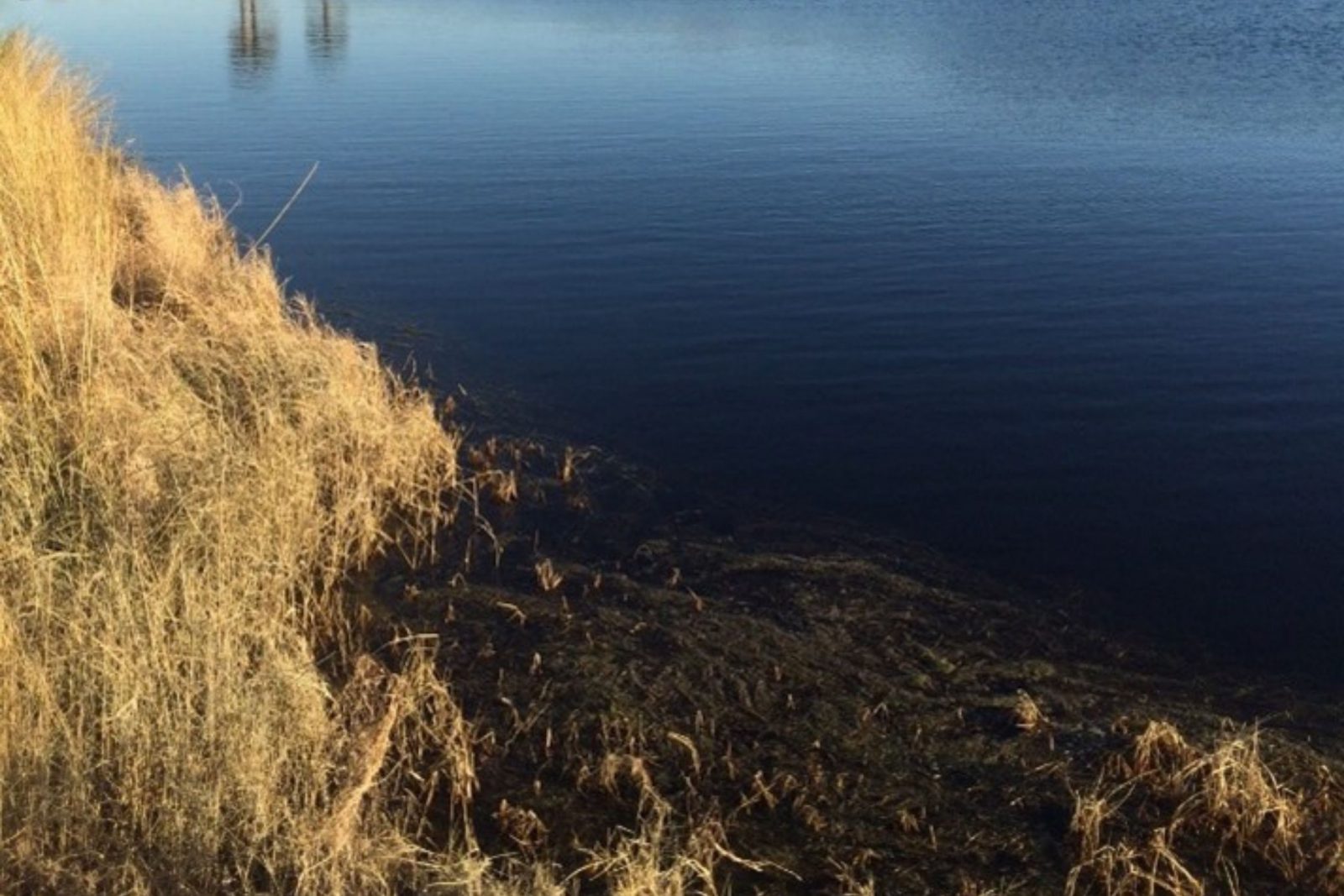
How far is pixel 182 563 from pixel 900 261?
1046 centimetres

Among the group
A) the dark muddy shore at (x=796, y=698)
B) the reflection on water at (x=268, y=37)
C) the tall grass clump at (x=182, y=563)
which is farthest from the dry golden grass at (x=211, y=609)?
the reflection on water at (x=268, y=37)

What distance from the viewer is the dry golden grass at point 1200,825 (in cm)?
544

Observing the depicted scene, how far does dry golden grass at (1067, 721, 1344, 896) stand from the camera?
214 inches

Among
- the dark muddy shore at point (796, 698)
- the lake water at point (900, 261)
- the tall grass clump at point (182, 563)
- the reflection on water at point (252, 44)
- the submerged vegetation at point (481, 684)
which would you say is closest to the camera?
the tall grass clump at point (182, 563)

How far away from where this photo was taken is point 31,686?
5.16 meters

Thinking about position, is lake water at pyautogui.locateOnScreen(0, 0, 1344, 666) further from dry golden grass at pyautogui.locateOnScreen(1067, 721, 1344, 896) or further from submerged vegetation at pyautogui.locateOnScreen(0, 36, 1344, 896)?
dry golden grass at pyautogui.locateOnScreen(1067, 721, 1344, 896)

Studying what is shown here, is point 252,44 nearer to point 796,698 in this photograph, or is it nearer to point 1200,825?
point 796,698

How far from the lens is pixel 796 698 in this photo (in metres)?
6.81

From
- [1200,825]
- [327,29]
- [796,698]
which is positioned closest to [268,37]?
[327,29]

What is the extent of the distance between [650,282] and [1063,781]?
361 inches

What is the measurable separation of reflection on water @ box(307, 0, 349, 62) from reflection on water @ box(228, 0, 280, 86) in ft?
3.43

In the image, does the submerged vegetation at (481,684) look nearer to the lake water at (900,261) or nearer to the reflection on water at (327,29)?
the lake water at (900,261)

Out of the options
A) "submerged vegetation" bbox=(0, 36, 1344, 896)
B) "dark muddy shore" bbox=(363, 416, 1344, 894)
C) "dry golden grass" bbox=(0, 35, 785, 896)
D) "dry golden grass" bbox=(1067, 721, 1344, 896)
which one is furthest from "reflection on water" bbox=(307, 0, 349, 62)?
"dry golden grass" bbox=(1067, 721, 1344, 896)

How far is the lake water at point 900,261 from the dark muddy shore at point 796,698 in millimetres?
773
